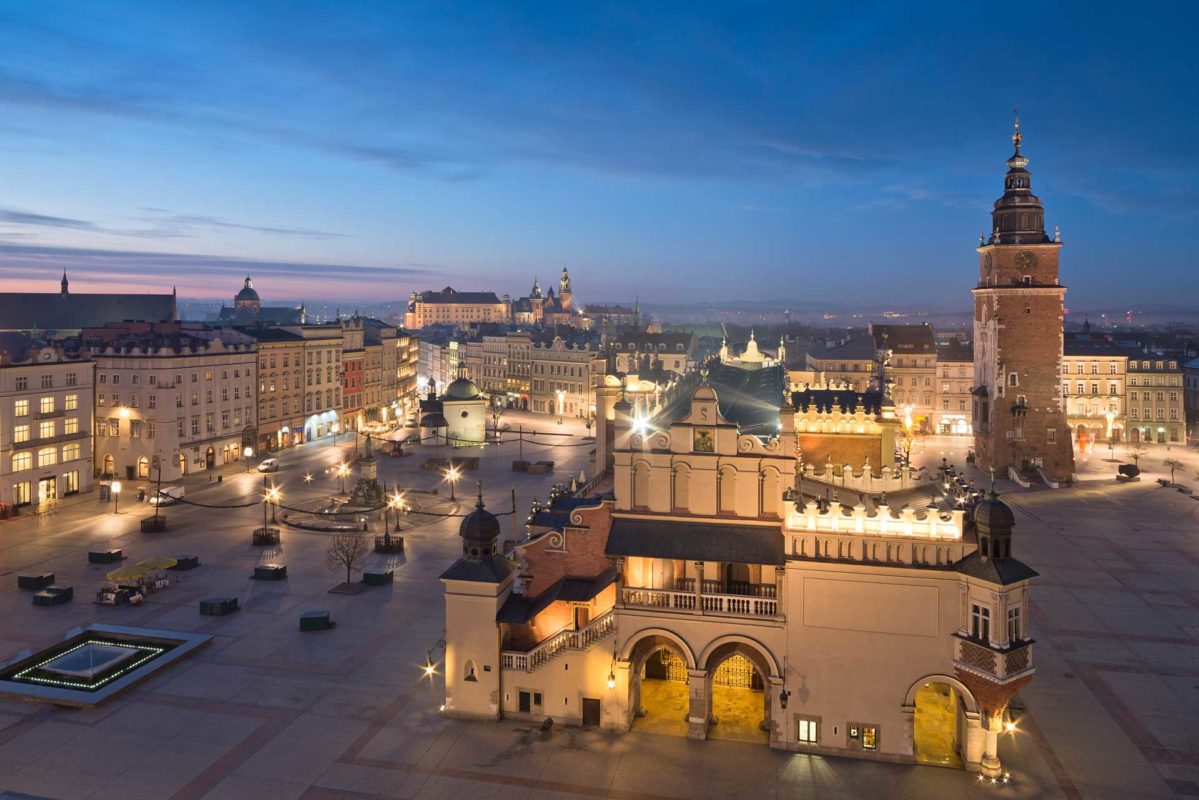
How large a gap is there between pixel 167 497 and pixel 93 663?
111ft

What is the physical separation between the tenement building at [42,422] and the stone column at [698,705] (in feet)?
181

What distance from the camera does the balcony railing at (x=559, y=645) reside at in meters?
28.0

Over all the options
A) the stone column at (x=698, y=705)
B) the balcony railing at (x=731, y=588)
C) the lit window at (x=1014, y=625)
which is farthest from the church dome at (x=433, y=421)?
the lit window at (x=1014, y=625)

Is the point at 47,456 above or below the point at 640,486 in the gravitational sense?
below

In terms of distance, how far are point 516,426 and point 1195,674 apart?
9294 cm

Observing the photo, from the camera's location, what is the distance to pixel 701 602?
90.5 ft

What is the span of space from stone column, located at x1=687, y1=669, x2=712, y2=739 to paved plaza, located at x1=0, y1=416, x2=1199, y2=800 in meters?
0.59

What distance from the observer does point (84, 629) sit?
35562mm

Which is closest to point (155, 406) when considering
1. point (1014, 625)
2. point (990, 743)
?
point (990, 743)

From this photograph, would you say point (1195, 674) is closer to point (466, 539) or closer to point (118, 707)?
point (466, 539)

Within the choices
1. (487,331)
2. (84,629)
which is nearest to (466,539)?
(84,629)

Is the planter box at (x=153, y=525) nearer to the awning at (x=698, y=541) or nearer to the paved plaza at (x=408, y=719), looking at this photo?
the paved plaza at (x=408, y=719)

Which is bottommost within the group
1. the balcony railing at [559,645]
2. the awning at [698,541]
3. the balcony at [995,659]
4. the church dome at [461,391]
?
the balcony railing at [559,645]

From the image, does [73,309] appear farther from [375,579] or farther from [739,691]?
[739,691]
